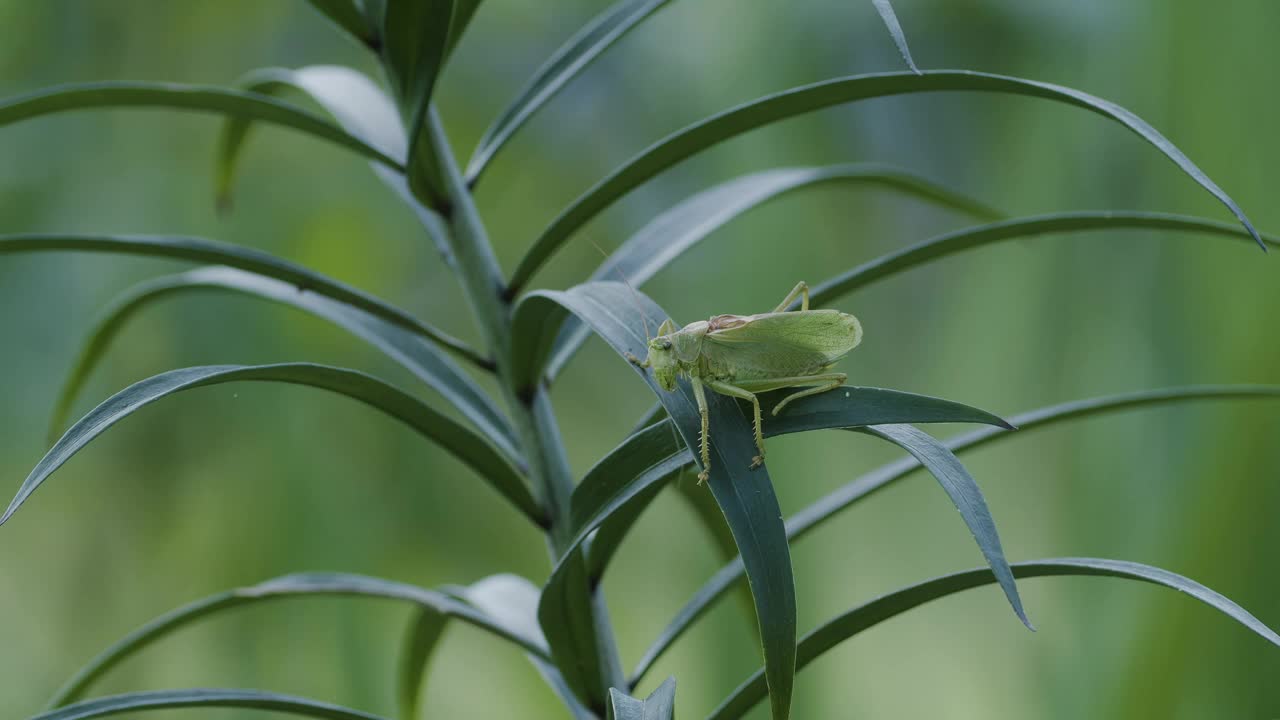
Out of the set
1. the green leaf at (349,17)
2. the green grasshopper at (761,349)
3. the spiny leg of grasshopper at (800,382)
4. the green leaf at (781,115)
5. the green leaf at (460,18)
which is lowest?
the spiny leg of grasshopper at (800,382)

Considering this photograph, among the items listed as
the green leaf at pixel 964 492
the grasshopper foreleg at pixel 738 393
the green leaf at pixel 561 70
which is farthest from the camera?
the green leaf at pixel 561 70

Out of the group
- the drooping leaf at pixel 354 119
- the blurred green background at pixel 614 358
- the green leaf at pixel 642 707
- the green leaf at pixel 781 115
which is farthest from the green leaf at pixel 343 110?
the blurred green background at pixel 614 358

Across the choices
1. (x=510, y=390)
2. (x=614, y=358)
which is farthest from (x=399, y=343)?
(x=614, y=358)

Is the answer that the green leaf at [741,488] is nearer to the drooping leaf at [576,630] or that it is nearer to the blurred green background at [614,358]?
the drooping leaf at [576,630]

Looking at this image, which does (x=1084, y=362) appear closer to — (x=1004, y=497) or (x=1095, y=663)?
(x=1004, y=497)

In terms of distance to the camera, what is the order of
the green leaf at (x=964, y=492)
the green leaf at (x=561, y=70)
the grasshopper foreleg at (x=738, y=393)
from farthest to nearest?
the green leaf at (x=561, y=70) < the grasshopper foreleg at (x=738, y=393) < the green leaf at (x=964, y=492)

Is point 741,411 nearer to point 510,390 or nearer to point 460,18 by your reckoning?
point 510,390

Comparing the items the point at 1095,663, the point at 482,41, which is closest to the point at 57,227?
the point at 482,41
